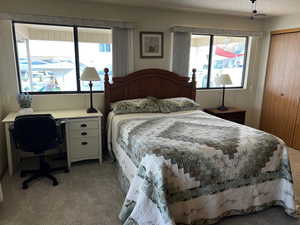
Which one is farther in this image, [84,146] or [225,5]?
[225,5]

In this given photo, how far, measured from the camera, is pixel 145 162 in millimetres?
2010

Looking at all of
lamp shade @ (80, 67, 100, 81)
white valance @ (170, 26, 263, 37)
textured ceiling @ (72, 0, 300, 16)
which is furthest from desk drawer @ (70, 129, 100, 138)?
white valance @ (170, 26, 263, 37)

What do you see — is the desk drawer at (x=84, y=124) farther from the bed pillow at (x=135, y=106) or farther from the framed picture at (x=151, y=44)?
the framed picture at (x=151, y=44)

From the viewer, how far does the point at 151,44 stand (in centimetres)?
390

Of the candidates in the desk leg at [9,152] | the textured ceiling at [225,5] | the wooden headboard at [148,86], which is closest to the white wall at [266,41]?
the textured ceiling at [225,5]

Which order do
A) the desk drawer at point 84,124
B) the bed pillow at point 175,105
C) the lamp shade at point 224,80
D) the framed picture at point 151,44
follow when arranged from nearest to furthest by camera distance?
the desk drawer at point 84,124 → the bed pillow at point 175,105 → the framed picture at point 151,44 → the lamp shade at point 224,80

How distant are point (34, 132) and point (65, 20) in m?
1.73

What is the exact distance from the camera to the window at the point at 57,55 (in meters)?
3.38

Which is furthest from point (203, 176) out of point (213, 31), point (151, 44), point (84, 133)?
point (213, 31)

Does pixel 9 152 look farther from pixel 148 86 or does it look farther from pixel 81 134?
pixel 148 86

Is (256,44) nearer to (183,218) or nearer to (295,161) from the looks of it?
(295,161)

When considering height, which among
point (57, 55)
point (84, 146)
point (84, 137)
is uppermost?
point (57, 55)

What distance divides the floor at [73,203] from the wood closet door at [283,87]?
4.86ft

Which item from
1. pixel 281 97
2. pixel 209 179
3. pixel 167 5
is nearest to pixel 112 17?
pixel 167 5
